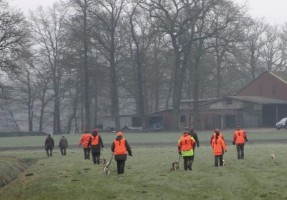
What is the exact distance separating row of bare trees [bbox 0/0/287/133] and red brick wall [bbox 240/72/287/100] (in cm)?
316

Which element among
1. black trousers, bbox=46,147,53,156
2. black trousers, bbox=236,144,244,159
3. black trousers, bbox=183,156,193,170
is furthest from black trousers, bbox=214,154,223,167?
black trousers, bbox=46,147,53,156

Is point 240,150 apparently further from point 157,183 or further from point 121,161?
point 157,183

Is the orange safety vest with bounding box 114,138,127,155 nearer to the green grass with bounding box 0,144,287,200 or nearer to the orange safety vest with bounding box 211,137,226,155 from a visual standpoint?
the green grass with bounding box 0,144,287,200

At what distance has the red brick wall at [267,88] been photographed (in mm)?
94625

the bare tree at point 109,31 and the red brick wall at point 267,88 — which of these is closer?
the bare tree at point 109,31

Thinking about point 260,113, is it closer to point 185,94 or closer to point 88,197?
point 185,94

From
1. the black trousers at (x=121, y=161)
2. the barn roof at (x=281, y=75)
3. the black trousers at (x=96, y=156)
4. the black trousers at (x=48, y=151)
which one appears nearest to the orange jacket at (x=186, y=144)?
the black trousers at (x=121, y=161)

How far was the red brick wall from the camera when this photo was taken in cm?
9462

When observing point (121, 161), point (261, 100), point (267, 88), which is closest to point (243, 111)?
point (261, 100)

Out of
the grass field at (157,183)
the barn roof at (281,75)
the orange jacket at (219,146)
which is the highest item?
the barn roof at (281,75)

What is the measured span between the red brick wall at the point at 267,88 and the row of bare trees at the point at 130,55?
3164mm

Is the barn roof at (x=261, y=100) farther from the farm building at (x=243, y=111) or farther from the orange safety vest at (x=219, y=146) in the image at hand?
the orange safety vest at (x=219, y=146)

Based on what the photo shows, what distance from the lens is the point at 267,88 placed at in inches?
3873

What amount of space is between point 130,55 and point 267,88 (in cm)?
2368
